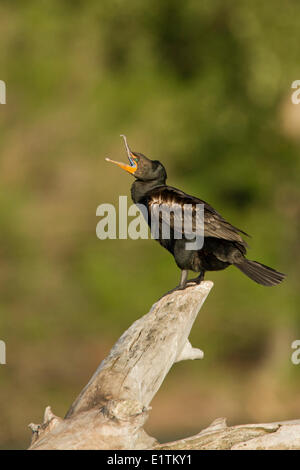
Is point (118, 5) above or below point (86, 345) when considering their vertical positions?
above

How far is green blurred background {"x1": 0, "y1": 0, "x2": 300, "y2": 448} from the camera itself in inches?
665

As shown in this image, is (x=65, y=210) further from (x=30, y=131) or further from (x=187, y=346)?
(x=187, y=346)

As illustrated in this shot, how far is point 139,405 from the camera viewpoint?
561cm

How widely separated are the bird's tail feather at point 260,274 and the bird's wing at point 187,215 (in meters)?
0.21

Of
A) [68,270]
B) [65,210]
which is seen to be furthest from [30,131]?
[68,270]

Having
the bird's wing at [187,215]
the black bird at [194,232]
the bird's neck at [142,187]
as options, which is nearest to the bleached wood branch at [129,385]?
the black bird at [194,232]

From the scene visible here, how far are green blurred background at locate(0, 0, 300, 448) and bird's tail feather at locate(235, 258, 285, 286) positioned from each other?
379 inches

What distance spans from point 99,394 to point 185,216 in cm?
168

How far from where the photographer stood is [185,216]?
6.96 metres

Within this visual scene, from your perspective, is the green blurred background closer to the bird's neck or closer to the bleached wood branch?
the bird's neck

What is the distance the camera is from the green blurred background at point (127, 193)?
55.4ft

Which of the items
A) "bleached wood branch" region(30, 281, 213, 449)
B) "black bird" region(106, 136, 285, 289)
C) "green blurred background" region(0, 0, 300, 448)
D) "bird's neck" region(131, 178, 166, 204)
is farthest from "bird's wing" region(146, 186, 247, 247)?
"green blurred background" region(0, 0, 300, 448)

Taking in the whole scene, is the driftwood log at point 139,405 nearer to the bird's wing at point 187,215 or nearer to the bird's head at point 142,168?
the bird's wing at point 187,215
